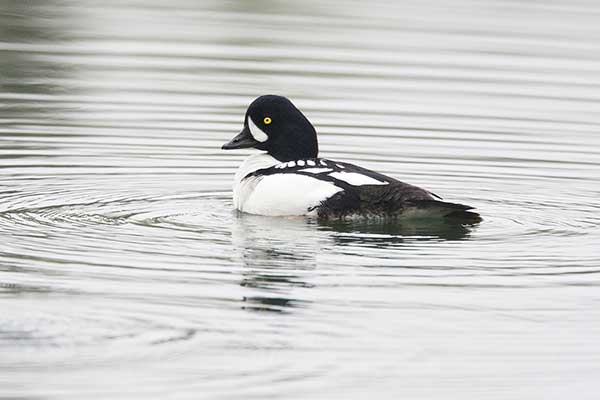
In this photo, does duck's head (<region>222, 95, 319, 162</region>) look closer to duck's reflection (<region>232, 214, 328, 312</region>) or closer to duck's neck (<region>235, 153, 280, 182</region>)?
duck's neck (<region>235, 153, 280, 182</region>)

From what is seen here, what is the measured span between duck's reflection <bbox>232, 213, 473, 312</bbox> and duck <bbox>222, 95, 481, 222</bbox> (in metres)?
0.08

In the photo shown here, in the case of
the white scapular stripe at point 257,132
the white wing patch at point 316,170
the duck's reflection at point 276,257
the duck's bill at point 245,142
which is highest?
the white scapular stripe at point 257,132

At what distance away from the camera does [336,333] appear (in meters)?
8.27

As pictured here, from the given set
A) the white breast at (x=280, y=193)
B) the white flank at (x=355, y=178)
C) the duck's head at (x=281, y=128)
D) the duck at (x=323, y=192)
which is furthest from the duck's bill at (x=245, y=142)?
the white flank at (x=355, y=178)

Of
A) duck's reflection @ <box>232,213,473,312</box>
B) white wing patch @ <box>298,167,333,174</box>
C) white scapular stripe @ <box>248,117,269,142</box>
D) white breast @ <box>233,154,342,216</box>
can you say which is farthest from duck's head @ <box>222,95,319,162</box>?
duck's reflection @ <box>232,213,473,312</box>

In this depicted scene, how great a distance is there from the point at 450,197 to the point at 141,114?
4.33m

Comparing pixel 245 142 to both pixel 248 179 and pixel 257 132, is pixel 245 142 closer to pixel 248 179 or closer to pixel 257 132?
pixel 257 132

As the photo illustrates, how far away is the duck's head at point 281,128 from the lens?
12.7 m

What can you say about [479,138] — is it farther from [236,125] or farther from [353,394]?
[353,394]

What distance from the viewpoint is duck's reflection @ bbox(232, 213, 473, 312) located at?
9188 mm

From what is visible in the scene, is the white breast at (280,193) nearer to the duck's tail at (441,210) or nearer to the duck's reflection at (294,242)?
the duck's reflection at (294,242)

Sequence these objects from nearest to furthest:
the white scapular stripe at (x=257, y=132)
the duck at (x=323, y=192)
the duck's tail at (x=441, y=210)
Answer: the duck's tail at (x=441, y=210), the duck at (x=323, y=192), the white scapular stripe at (x=257, y=132)

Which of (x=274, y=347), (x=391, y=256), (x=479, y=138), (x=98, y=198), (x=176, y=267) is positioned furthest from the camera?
(x=479, y=138)

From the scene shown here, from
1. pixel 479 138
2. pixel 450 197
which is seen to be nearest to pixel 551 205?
pixel 450 197
